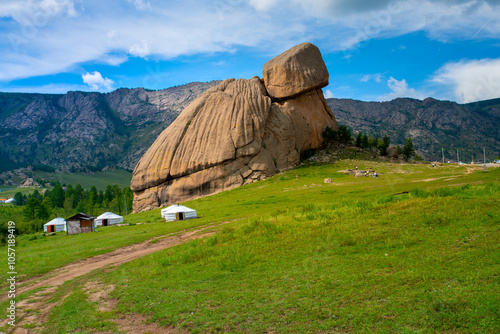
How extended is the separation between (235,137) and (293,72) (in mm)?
26107

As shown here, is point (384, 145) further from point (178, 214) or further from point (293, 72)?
point (178, 214)

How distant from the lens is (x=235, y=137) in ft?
236

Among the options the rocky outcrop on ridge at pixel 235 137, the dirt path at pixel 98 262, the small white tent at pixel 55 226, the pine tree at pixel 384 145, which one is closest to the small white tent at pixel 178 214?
the dirt path at pixel 98 262

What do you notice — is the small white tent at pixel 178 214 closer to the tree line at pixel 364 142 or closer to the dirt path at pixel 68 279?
the dirt path at pixel 68 279

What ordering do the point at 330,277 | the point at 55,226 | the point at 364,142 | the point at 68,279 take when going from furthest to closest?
the point at 364,142, the point at 55,226, the point at 68,279, the point at 330,277

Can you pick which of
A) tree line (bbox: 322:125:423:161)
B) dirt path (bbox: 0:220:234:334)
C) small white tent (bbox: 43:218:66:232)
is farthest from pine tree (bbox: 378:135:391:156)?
small white tent (bbox: 43:218:66:232)

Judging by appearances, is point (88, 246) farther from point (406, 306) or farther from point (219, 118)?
point (219, 118)

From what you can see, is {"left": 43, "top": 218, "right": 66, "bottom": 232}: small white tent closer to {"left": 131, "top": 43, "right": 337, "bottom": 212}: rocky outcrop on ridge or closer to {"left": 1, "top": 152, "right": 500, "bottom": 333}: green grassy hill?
{"left": 131, "top": 43, "right": 337, "bottom": 212}: rocky outcrop on ridge

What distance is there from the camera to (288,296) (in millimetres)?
10336

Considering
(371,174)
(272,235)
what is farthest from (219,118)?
(272,235)

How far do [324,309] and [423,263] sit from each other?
4171 mm

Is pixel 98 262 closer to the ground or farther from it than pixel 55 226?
farther from it

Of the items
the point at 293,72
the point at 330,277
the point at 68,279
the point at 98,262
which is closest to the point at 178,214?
the point at 98,262

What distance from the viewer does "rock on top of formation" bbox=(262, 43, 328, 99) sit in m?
83.8
